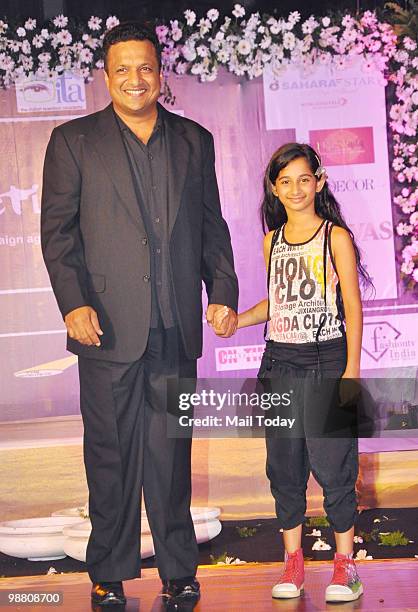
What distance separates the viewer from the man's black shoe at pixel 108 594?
3.00 meters

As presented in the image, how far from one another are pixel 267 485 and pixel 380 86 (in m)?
1.66

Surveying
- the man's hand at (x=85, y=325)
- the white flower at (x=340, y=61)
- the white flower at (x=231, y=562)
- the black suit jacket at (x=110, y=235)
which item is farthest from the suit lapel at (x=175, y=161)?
the white flower at (x=231, y=562)

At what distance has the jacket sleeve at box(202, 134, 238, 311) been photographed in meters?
3.09

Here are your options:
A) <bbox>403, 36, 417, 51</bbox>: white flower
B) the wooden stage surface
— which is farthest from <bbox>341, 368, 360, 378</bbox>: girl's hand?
<bbox>403, 36, 417, 51</bbox>: white flower

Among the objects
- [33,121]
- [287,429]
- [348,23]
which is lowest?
[287,429]

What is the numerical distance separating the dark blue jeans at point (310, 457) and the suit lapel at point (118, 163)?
633 millimetres

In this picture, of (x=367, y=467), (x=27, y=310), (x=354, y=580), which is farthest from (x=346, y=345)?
(x=27, y=310)

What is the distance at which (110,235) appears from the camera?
299 cm

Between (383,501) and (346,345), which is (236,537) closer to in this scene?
(383,501)

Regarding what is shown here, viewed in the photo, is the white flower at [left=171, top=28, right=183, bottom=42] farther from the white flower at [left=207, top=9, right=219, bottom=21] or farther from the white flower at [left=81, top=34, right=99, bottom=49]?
the white flower at [left=81, top=34, right=99, bottom=49]

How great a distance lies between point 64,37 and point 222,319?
1.43m

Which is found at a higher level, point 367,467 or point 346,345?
point 346,345

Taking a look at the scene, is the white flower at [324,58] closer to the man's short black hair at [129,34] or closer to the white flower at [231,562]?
the man's short black hair at [129,34]

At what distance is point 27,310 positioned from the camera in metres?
3.87
